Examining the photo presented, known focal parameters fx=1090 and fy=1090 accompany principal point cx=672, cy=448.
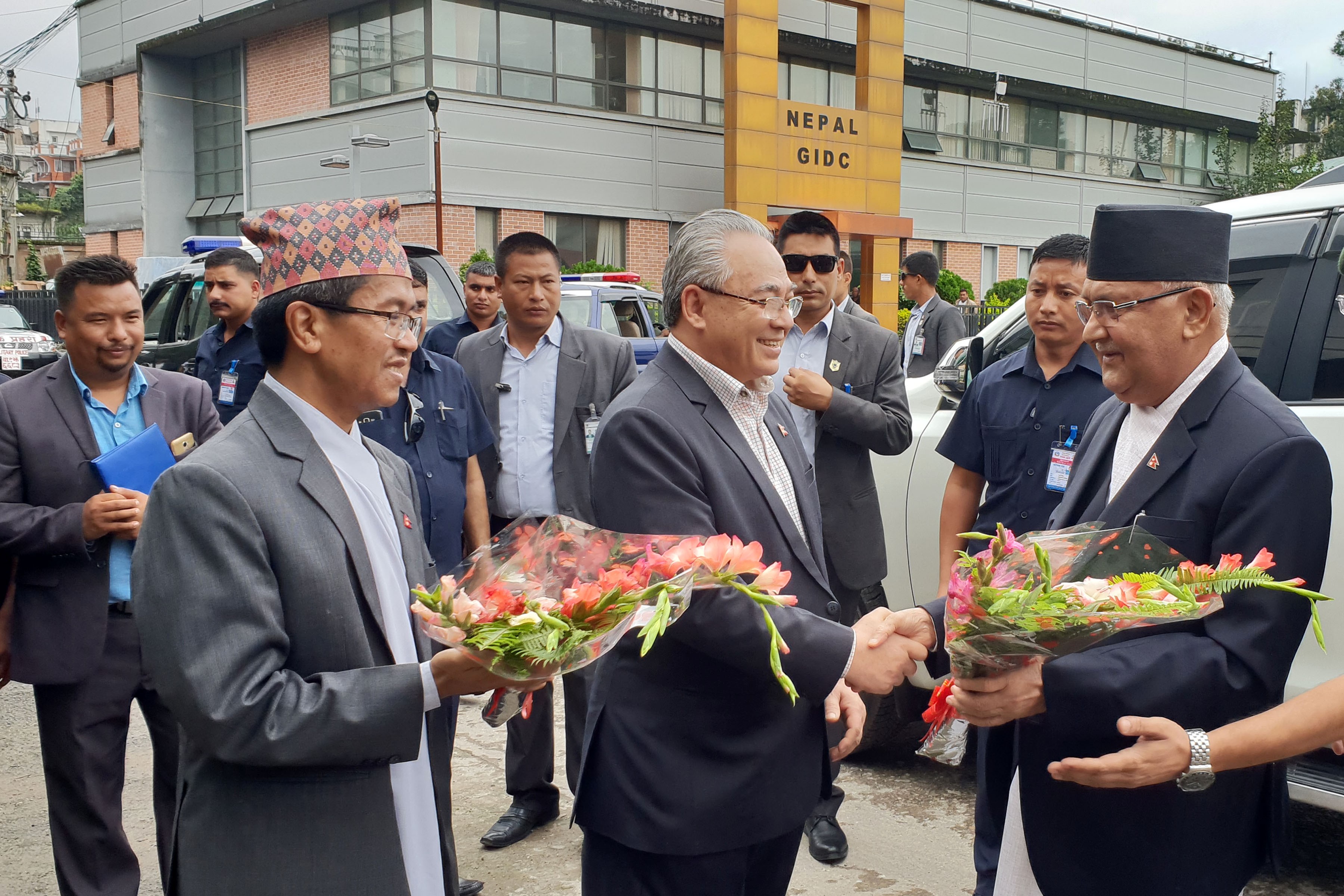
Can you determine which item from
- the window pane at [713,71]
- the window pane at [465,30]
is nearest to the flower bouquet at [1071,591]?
the window pane at [465,30]

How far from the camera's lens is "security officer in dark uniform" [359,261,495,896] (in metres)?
4.17

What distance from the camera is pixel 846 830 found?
4363 mm

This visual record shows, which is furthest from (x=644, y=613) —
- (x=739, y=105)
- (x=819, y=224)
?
(x=739, y=105)

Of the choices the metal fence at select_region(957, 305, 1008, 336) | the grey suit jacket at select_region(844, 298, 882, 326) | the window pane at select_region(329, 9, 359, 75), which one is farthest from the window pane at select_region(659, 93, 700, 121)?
the grey suit jacket at select_region(844, 298, 882, 326)

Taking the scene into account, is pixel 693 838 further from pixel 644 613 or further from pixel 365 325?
pixel 365 325

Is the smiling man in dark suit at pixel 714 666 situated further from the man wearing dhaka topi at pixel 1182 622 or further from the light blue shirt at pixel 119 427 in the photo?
the light blue shirt at pixel 119 427

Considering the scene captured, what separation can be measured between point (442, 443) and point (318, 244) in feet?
7.33

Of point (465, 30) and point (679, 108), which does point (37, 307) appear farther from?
point (679, 108)

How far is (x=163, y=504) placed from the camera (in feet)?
6.08

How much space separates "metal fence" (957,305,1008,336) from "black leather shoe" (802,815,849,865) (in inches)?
897

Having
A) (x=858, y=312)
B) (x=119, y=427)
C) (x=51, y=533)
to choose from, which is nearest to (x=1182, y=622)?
(x=51, y=533)

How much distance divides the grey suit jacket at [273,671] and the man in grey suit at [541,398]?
2481 millimetres

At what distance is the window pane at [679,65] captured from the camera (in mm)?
26406

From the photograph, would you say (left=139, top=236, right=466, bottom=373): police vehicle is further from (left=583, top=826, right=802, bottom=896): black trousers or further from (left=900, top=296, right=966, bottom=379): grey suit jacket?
(left=583, top=826, right=802, bottom=896): black trousers
